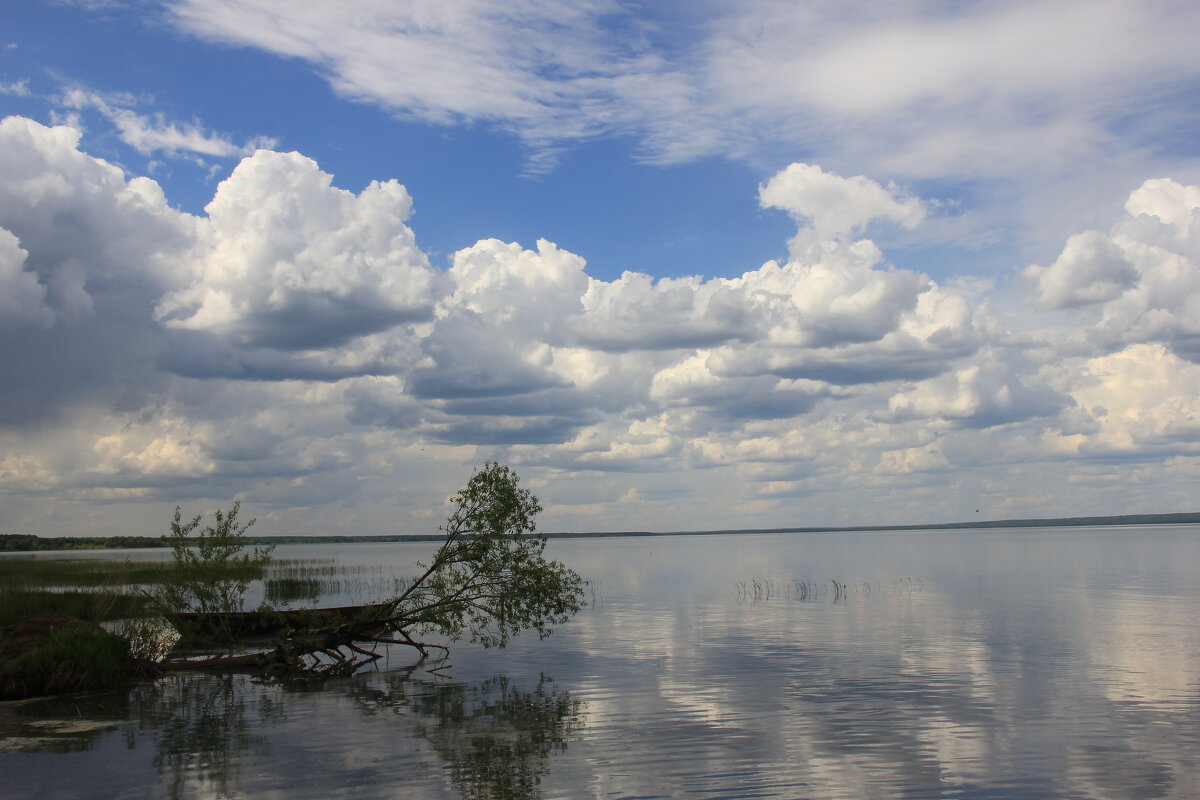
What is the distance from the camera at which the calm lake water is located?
53.6 ft

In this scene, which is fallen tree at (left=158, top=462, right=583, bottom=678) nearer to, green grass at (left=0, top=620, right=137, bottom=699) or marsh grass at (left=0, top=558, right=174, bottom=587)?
green grass at (left=0, top=620, right=137, bottom=699)

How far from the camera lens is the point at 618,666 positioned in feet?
96.7

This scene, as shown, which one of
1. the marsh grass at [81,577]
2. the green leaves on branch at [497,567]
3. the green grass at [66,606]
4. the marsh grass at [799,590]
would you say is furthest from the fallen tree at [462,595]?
the marsh grass at [799,590]

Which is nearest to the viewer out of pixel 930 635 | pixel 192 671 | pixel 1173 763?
pixel 1173 763

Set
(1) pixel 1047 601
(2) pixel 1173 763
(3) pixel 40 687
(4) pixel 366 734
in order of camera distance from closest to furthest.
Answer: (2) pixel 1173 763 → (4) pixel 366 734 → (3) pixel 40 687 → (1) pixel 1047 601

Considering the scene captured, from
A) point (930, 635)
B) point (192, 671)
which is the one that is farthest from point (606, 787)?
point (930, 635)

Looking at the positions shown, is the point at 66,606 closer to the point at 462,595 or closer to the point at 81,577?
the point at 462,595

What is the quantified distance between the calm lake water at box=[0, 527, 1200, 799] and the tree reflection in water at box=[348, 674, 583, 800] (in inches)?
3.1

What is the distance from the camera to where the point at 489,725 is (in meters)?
21.2

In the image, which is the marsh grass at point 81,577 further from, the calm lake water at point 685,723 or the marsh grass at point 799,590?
the marsh grass at point 799,590

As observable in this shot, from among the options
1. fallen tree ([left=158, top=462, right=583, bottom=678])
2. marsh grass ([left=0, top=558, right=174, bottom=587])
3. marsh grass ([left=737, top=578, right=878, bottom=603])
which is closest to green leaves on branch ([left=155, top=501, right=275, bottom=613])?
fallen tree ([left=158, top=462, right=583, bottom=678])

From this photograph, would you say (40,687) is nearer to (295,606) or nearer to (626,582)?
(295,606)

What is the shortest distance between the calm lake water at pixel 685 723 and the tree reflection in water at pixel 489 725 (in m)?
0.08

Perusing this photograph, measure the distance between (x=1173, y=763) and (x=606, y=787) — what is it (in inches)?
446
